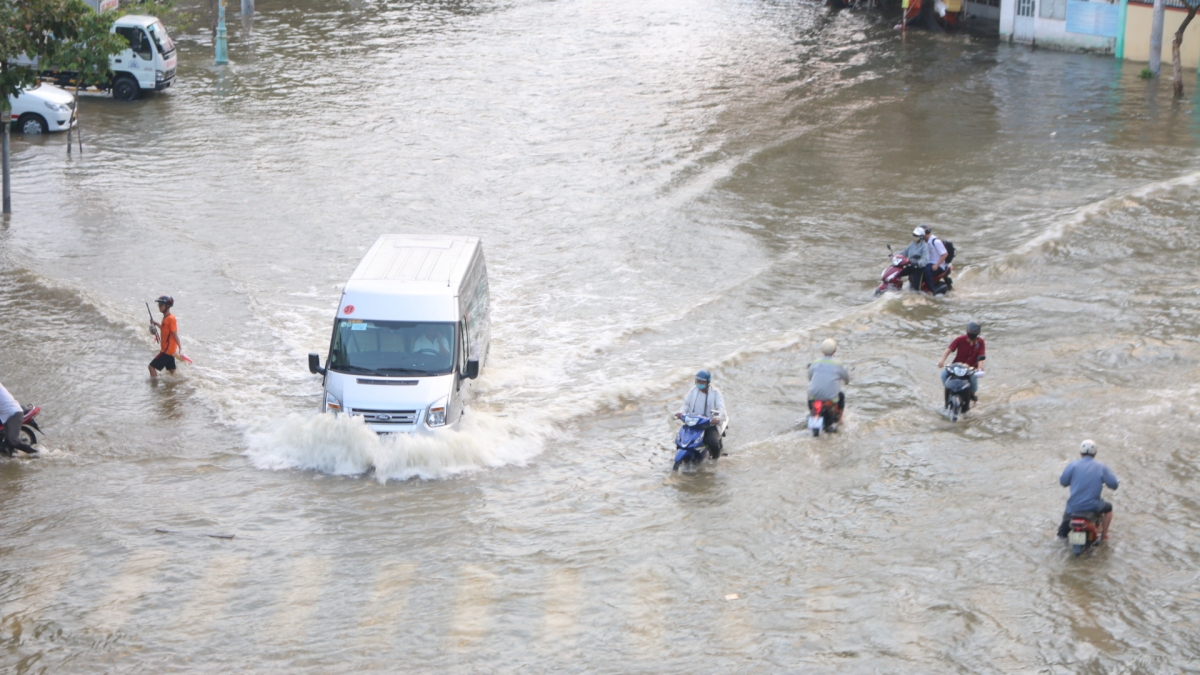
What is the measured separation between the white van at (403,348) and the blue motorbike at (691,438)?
2.62m

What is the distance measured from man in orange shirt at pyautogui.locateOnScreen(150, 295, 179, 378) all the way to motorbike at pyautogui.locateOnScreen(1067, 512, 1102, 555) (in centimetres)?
1161

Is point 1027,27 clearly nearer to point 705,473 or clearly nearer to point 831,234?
point 831,234

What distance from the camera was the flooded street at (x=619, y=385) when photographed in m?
10.4

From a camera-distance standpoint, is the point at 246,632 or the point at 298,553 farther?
the point at 298,553

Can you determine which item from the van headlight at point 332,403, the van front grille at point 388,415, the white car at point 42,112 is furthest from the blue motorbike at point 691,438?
the white car at point 42,112

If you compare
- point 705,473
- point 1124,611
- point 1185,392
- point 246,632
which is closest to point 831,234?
point 1185,392

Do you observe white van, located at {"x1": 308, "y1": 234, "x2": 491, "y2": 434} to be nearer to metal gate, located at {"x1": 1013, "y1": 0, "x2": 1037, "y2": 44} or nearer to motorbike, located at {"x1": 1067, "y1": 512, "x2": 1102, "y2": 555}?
motorbike, located at {"x1": 1067, "y1": 512, "x2": 1102, "y2": 555}

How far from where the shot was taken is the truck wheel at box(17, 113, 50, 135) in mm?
30172

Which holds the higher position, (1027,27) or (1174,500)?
(1027,27)

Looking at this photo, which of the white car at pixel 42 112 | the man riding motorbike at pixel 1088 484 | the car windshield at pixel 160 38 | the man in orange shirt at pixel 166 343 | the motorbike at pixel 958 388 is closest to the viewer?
the man riding motorbike at pixel 1088 484

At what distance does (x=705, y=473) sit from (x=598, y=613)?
353 cm

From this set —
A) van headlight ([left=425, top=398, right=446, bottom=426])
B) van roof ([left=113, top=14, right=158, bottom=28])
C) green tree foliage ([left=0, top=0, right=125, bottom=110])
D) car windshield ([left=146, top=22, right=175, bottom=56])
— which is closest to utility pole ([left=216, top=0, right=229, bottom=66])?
car windshield ([left=146, top=22, right=175, bottom=56])

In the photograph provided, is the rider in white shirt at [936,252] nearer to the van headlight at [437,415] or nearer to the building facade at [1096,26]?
the van headlight at [437,415]

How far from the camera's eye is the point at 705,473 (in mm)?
13805
